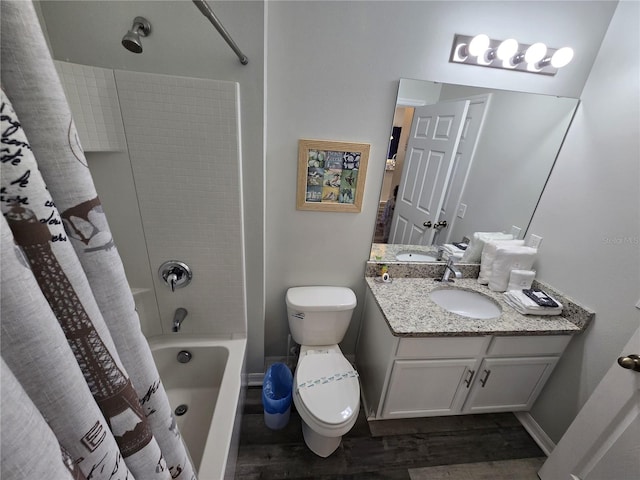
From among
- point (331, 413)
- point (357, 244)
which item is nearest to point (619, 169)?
point (357, 244)

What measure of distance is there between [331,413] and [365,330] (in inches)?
24.0

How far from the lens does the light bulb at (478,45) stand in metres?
1.21

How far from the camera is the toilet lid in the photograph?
120cm

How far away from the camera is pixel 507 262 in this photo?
5.01 ft

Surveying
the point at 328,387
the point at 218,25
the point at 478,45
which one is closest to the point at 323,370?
the point at 328,387

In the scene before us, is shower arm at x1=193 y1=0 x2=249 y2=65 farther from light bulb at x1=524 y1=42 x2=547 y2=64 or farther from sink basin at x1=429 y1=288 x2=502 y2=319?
sink basin at x1=429 y1=288 x2=502 y2=319

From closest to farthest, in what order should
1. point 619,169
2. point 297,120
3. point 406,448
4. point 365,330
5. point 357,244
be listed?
point 619,169, point 297,120, point 406,448, point 357,244, point 365,330

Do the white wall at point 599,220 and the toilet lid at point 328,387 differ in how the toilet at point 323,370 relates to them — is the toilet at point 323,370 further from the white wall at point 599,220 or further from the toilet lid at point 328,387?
the white wall at point 599,220

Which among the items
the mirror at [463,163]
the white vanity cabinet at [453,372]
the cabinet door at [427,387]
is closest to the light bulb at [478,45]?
the mirror at [463,163]

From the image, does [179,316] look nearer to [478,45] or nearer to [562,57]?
[478,45]

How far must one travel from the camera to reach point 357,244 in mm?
1587

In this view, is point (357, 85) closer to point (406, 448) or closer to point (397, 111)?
point (397, 111)

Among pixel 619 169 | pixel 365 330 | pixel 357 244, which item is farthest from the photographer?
pixel 365 330

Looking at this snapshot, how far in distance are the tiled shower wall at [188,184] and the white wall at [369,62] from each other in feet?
0.96
